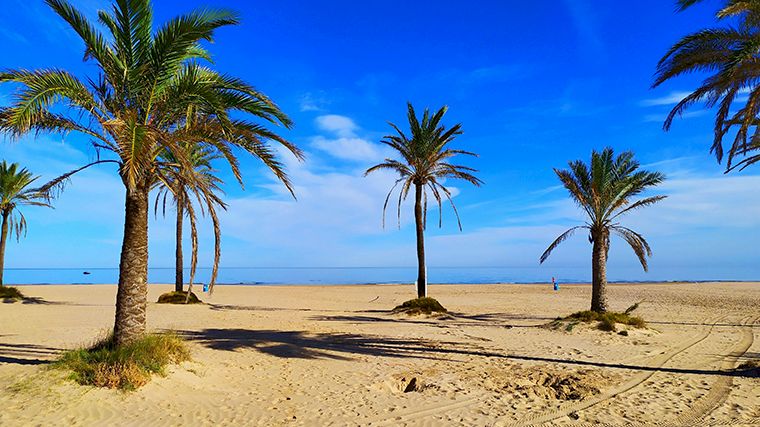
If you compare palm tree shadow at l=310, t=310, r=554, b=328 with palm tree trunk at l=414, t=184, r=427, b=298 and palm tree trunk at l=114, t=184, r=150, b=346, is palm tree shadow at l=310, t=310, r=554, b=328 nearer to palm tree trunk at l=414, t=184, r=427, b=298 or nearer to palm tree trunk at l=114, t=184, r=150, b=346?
palm tree trunk at l=414, t=184, r=427, b=298

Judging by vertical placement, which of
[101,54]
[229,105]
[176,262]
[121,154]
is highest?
[101,54]

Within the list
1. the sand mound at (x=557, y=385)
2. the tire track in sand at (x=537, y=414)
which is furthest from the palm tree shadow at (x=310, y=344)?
the tire track in sand at (x=537, y=414)

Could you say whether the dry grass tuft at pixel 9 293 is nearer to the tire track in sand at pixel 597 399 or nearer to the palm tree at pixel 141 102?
the palm tree at pixel 141 102

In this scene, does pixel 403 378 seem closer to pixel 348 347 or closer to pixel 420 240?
pixel 348 347

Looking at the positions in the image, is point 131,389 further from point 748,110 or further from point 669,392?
point 748,110

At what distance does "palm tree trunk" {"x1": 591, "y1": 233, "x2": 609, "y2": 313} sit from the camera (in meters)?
17.5

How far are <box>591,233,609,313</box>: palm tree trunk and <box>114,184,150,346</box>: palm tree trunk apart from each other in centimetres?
1560

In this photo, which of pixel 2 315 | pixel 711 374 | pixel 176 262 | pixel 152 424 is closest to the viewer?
pixel 152 424

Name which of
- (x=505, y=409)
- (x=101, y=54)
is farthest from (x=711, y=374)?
(x=101, y=54)

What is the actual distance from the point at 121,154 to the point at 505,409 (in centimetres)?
803

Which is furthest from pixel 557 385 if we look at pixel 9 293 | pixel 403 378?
pixel 9 293

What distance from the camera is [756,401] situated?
7438 mm

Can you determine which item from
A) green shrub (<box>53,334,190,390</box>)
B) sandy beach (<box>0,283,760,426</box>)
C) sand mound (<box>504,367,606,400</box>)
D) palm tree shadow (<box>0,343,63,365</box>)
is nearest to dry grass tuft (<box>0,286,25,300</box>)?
sandy beach (<box>0,283,760,426</box>)

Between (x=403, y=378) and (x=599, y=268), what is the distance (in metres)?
11.9
